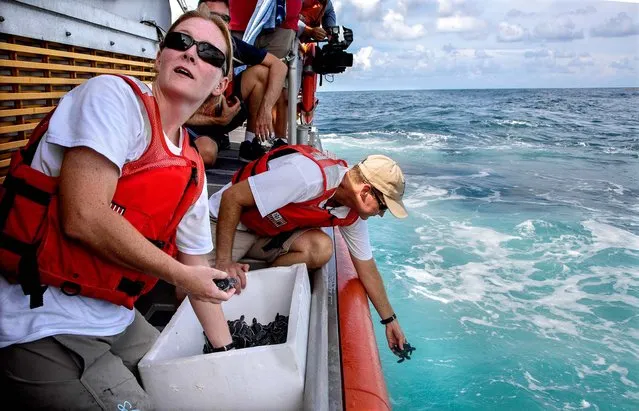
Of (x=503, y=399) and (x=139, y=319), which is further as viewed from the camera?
(x=503, y=399)

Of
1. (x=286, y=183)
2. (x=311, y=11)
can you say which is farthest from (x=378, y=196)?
(x=311, y=11)

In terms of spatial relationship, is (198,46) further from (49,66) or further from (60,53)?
(60,53)

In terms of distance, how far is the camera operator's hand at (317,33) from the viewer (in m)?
4.85

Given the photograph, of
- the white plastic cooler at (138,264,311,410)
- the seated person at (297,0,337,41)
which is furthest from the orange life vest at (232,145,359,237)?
the seated person at (297,0,337,41)

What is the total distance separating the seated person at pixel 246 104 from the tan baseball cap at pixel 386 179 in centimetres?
127

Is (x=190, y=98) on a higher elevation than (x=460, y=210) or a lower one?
higher

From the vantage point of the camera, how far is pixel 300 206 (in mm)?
2707

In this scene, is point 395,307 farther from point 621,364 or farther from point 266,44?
point 266,44

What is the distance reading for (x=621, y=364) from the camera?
15.1 ft

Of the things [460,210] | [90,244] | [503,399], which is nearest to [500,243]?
[460,210]

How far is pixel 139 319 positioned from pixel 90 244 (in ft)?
2.05

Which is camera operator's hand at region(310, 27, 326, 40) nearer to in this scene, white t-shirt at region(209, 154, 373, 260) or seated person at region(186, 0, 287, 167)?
seated person at region(186, 0, 287, 167)

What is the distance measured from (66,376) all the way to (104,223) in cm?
46

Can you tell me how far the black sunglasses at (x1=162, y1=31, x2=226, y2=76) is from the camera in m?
1.42
